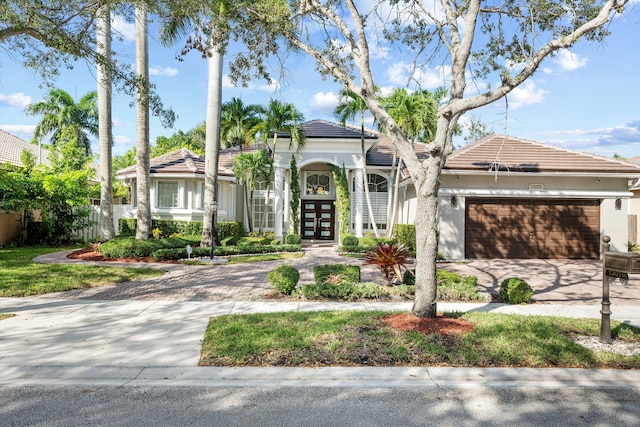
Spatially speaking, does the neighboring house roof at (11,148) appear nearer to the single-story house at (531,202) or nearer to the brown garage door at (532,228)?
the single-story house at (531,202)

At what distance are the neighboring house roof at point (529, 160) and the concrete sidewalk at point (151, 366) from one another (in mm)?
9430

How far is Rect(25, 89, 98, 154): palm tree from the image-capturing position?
119 feet

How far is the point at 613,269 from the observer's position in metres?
5.71

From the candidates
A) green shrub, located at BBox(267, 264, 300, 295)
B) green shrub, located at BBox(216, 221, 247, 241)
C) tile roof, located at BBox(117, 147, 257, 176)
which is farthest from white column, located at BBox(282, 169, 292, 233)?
green shrub, located at BBox(267, 264, 300, 295)

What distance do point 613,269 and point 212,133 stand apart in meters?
14.2

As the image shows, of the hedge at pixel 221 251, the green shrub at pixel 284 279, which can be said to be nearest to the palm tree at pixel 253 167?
the hedge at pixel 221 251

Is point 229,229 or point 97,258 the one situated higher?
point 229,229

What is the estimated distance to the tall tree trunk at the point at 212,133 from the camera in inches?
647

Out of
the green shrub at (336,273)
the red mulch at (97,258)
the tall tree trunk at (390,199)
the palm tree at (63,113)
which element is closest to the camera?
the green shrub at (336,273)

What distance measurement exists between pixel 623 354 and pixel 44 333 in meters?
8.05

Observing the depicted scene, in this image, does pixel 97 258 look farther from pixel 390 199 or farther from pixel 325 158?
pixel 390 199

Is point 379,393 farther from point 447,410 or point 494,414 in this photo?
point 494,414

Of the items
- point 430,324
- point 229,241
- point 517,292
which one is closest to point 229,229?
point 229,241

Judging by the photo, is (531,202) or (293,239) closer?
(531,202)
